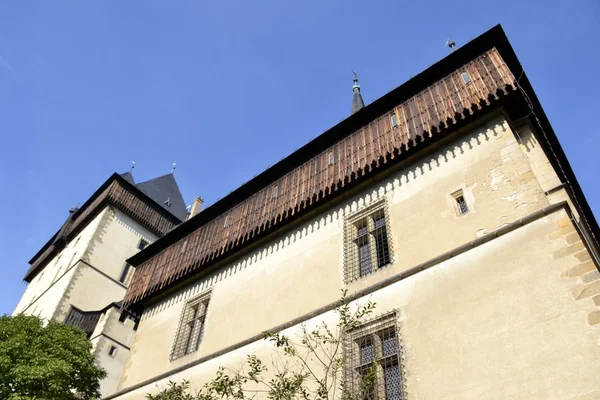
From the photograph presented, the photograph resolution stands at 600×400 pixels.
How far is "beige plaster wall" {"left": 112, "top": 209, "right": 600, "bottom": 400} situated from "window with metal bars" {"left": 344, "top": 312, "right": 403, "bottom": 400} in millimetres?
246

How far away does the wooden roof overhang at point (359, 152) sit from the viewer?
10.5 m

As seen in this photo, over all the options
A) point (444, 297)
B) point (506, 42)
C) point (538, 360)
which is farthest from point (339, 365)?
point (506, 42)

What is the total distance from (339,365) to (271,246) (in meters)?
5.52

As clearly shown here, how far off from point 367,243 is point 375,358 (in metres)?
3.44

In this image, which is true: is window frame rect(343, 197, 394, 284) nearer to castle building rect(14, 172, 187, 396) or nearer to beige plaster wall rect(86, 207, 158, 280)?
castle building rect(14, 172, 187, 396)

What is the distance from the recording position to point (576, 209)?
32.9 ft

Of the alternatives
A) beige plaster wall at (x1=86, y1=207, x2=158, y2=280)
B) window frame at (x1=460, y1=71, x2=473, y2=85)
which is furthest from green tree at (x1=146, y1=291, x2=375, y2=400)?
beige plaster wall at (x1=86, y1=207, x2=158, y2=280)

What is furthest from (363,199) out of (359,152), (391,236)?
(391,236)

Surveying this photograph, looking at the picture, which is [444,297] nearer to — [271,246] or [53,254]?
[271,246]

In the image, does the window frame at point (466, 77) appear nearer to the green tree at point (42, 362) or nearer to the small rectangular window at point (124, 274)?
the green tree at point (42, 362)

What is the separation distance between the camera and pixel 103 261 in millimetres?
28766

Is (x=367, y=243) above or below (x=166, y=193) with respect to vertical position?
below

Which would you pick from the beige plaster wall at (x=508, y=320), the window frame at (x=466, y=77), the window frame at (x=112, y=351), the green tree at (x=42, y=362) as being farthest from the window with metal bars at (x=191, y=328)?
the window frame at (x=466, y=77)

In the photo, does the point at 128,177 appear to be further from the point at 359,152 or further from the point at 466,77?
the point at 466,77
